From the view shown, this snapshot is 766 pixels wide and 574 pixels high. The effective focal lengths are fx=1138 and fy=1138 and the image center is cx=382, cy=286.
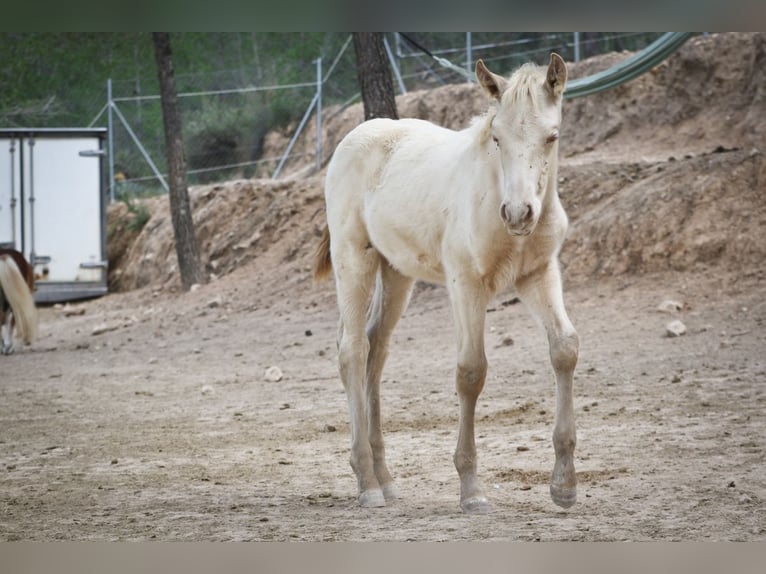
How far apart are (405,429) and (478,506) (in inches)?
91.4

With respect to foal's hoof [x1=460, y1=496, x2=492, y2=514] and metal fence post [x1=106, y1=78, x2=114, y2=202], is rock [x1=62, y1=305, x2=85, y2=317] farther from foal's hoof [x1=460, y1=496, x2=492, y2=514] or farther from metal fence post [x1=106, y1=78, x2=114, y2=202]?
foal's hoof [x1=460, y1=496, x2=492, y2=514]

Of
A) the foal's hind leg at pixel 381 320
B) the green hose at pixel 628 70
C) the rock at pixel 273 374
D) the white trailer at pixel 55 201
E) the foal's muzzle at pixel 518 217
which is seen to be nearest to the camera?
the foal's muzzle at pixel 518 217

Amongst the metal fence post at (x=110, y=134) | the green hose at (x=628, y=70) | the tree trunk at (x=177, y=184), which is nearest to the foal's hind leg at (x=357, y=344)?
the green hose at (x=628, y=70)

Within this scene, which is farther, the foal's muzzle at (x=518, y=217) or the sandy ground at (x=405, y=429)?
the sandy ground at (x=405, y=429)

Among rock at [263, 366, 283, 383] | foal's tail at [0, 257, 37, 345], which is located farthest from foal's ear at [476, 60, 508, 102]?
foal's tail at [0, 257, 37, 345]

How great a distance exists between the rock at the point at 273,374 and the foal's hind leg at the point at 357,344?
3860 mm

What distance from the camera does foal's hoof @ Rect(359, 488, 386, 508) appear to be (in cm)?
491

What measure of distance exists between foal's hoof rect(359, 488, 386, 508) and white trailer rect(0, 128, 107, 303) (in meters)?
10.4

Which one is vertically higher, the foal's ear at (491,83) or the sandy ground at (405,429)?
the foal's ear at (491,83)

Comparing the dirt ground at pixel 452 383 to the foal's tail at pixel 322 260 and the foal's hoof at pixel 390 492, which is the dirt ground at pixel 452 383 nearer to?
the foal's hoof at pixel 390 492

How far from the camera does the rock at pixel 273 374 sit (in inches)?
362

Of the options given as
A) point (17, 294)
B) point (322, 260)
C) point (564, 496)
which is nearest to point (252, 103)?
point (17, 294)

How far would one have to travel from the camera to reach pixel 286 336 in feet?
36.8

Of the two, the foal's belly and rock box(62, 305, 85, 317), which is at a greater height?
rock box(62, 305, 85, 317)
